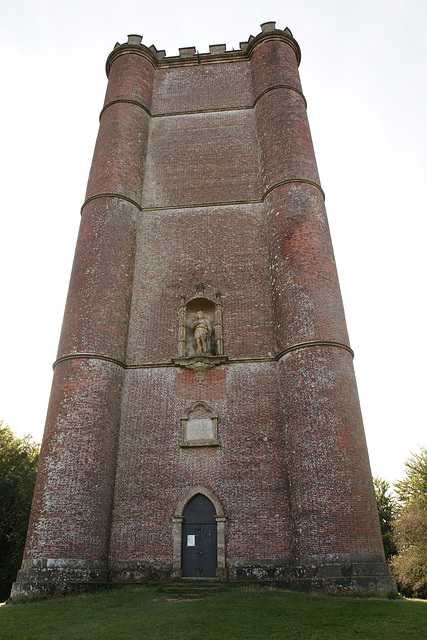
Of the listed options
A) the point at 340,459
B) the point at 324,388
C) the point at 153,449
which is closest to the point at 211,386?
the point at 153,449

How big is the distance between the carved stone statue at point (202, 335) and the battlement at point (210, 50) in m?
12.7

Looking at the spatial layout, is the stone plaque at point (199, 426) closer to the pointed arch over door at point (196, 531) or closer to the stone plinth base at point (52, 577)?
the pointed arch over door at point (196, 531)

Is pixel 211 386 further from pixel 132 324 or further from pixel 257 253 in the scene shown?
pixel 257 253

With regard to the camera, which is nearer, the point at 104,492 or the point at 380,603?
the point at 380,603

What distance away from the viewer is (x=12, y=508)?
23891 mm

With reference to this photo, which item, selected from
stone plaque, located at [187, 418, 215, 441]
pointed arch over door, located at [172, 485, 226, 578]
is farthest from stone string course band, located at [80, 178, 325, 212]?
pointed arch over door, located at [172, 485, 226, 578]

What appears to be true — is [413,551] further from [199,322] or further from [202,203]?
[202,203]

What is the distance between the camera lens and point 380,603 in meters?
8.77

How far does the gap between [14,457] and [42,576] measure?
52.9 feet

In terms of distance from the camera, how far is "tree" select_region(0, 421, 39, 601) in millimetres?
23250

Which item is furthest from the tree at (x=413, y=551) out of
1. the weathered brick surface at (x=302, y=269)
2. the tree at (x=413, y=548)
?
the weathered brick surface at (x=302, y=269)

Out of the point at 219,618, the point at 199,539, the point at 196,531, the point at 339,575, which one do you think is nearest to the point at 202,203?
the point at 196,531

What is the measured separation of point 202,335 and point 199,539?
5.15 metres

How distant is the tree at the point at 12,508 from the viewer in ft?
76.3
